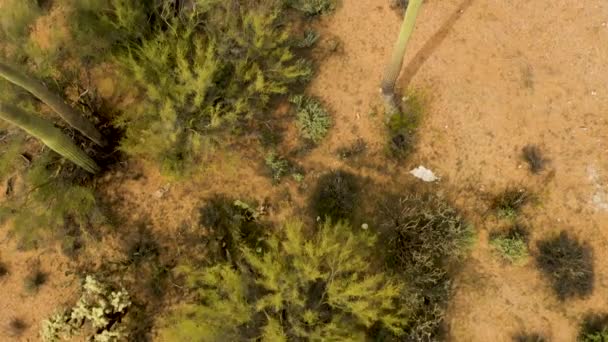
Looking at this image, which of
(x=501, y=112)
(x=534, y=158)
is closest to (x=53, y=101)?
(x=501, y=112)

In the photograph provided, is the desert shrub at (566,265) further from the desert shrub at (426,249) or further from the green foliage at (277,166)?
the green foliage at (277,166)

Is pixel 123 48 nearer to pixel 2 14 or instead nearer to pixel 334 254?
pixel 2 14

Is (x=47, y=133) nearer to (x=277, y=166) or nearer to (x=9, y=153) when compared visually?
(x=9, y=153)

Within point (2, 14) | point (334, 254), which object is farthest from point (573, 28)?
point (2, 14)

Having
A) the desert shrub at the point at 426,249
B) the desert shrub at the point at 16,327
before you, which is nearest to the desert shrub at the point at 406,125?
the desert shrub at the point at 426,249

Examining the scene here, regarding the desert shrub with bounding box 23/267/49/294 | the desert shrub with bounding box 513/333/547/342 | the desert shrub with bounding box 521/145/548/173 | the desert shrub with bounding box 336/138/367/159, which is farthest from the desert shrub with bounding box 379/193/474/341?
the desert shrub with bounding box 23/267/49/294

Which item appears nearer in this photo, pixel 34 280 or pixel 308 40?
pixel 34 280

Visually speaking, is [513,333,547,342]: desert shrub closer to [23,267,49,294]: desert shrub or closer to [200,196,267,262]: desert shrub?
[200,196,267,262]: desert shrub
